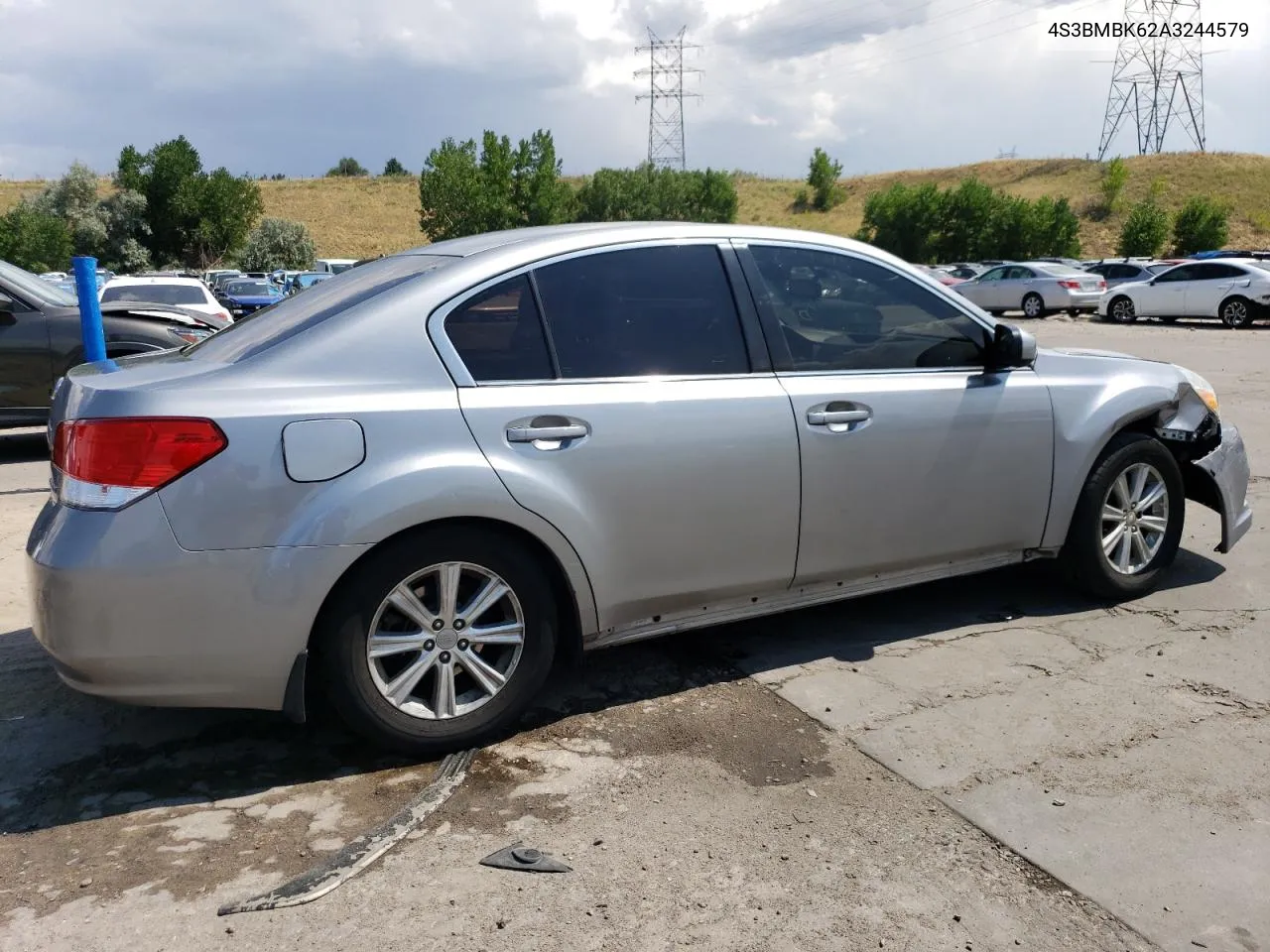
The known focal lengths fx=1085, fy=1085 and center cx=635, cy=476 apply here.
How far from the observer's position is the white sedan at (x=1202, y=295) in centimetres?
2341

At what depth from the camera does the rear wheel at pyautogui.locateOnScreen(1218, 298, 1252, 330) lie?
2350cm

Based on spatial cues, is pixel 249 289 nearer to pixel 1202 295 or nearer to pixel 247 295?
pixel 247 295

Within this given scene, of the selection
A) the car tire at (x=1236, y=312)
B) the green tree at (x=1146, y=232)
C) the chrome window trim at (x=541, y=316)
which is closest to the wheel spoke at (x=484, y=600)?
the chrome window trim at (x=541, y=316)

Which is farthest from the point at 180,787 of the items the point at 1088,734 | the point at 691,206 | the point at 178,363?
the point at 691,206

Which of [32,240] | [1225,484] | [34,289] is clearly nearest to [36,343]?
[34,289]

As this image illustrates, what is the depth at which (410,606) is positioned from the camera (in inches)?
132

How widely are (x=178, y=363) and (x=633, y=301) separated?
1.54 metres

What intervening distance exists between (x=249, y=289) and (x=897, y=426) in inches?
984

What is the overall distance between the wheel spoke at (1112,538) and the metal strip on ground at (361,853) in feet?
9.95

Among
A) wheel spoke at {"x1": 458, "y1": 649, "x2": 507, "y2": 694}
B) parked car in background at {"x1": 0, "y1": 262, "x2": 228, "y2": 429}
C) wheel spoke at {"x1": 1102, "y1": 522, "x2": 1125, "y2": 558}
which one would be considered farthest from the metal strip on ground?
parked car in background at {"x1": 0, "y1": 262, "x2": 228, "y2": 429}

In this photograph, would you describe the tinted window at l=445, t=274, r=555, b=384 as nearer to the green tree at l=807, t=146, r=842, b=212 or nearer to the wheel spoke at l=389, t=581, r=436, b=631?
the wheel spoke at l=389, t=581, r=436, b=631

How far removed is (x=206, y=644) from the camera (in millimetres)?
3129

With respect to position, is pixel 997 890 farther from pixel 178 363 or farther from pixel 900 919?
pixel 178 363

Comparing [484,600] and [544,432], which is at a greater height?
[544,432]
